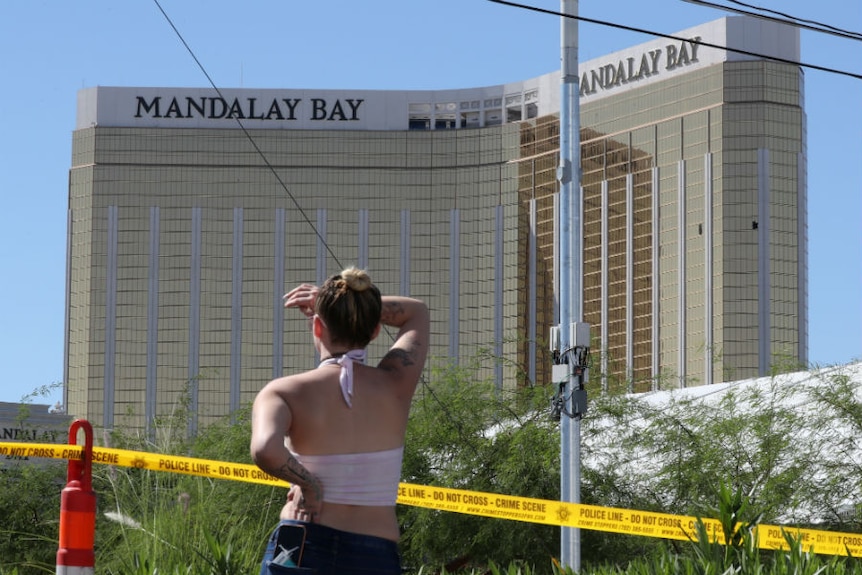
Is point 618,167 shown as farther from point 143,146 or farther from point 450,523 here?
point 450,523

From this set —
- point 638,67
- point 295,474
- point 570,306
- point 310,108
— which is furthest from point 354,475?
point 310,108

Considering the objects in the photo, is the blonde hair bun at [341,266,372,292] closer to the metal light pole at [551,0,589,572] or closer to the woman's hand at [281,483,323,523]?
the woman's hand at [281,483,323,523]

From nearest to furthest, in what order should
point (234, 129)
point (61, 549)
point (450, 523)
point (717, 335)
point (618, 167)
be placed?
point (61, 549) < point (450, 523) < point (717, 335) < point (618, 167) < point (234, 129)

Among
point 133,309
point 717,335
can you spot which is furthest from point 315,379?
point 133,309

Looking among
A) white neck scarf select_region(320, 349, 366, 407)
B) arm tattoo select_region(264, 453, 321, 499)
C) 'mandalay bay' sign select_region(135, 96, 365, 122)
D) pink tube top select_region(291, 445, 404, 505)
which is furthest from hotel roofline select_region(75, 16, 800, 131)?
arm tattoo select_region(264, 453, 321, 499)

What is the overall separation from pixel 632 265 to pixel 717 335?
1001 cm

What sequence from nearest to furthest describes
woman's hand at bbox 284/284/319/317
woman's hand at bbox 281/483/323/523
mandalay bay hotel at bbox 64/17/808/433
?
1. woman's hand at bbox 281/483/323/523
2. woman's hand at bbox 284/284/319/317
3. mandalay bay hotel at bbox 64/17/808/433

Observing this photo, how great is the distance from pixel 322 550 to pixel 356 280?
741mm

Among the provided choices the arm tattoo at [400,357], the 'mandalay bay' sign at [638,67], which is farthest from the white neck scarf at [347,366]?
the 'mandalay bay' sign at [638,67]

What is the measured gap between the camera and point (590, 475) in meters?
28.6

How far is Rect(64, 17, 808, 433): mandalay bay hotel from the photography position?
11488 centimetres

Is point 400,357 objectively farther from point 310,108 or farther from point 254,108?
point 310,108

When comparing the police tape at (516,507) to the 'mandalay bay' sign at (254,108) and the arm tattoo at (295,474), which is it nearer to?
the arm tattoo at (295,474)

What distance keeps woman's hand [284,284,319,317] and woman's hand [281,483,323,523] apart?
1.74 feet
